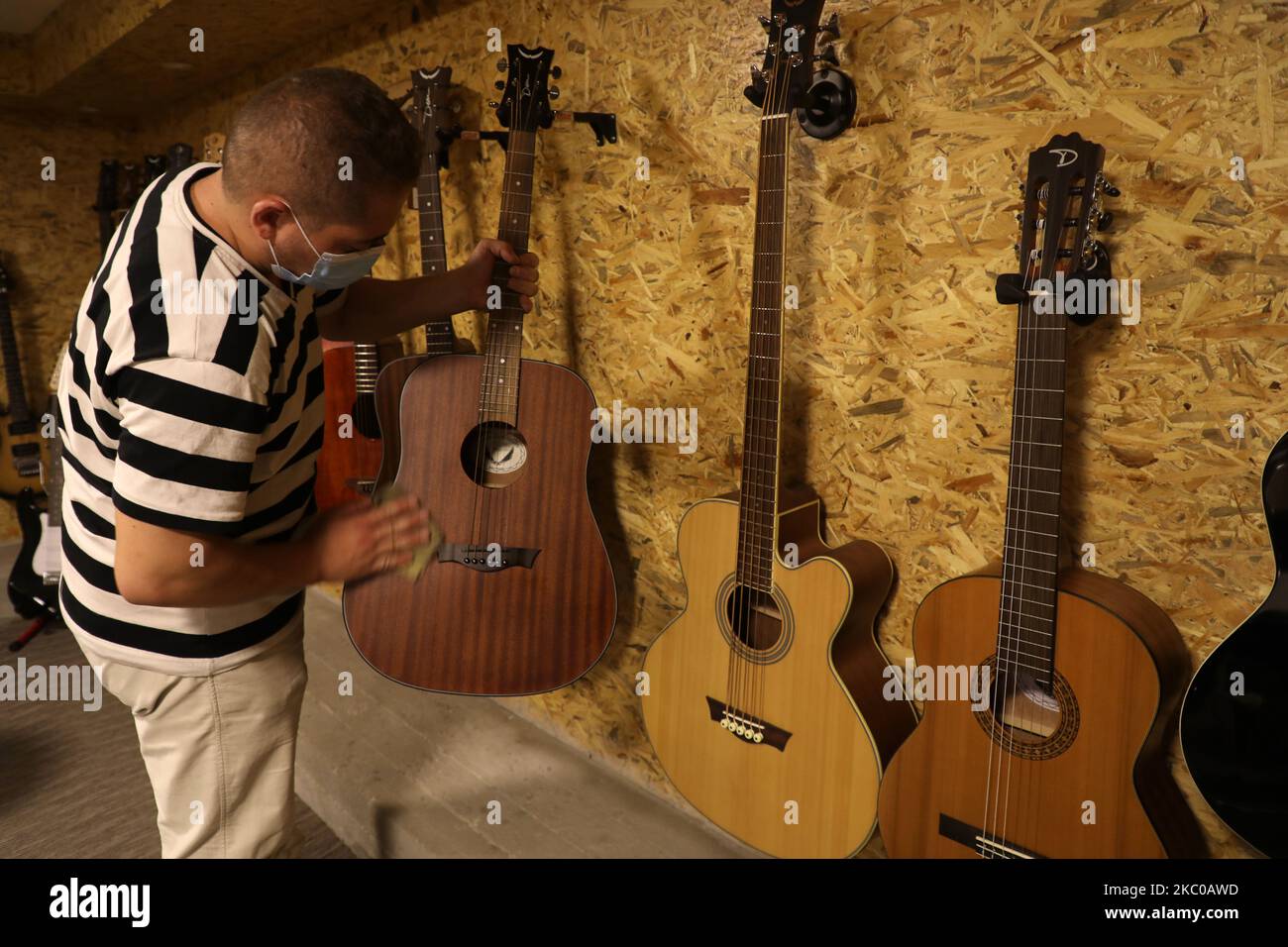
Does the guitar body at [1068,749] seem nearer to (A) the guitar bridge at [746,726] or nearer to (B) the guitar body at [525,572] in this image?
(A) the guitar bridge at [746,726]

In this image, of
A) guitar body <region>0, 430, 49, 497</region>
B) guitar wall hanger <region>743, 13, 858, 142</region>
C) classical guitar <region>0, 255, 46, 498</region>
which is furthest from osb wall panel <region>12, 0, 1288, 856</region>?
guitar body <region>0, 430, 49, 497</region>

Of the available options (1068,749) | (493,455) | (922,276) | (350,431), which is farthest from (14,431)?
(1068,749)

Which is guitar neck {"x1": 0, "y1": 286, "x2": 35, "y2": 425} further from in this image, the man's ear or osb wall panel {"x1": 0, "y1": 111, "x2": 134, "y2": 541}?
the man's ear

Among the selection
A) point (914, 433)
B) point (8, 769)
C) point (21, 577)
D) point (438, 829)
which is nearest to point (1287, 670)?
point (914, 433)

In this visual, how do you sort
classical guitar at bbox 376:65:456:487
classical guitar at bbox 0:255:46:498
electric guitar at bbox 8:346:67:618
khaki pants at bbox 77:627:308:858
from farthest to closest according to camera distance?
1. classical guitar at bbox 0:255:46:498
2. electric guitar at bbox 8:346:67:618
3. classical guitar at bbox 376:65:456:487
4. khaki pants at bbox 77:627:308:858

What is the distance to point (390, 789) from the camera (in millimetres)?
2223

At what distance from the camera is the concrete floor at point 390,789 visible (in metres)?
2.06

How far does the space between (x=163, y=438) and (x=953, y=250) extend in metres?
1.36

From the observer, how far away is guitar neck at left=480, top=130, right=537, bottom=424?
190cm

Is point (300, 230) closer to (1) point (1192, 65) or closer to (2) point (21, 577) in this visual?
(1) point (1192, 65)

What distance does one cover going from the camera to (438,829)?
207 cm

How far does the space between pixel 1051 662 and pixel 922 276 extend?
29.7 inches

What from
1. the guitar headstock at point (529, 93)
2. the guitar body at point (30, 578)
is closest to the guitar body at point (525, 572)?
the guitar headstock at point (529, 93)

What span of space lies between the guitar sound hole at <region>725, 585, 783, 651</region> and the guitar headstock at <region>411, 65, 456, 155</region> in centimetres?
156
